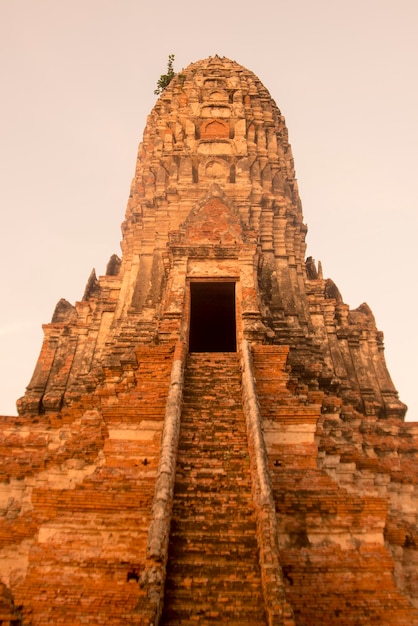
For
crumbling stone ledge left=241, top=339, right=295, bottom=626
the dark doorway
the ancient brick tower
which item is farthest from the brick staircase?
the dark doorway

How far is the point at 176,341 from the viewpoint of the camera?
419 inches

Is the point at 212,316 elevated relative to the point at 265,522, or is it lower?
elevated

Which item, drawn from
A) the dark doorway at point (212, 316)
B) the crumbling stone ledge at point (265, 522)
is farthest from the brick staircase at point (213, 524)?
the dark doorway at point (212, 316)

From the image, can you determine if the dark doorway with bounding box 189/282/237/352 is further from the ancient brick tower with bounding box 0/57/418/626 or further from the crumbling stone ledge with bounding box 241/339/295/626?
the crumbling stone ledge with bounding box 241/339/295/626

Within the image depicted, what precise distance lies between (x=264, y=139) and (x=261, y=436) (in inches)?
582

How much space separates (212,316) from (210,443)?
778 cm

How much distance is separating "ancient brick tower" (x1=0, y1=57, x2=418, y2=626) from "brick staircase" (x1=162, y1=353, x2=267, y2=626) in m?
0.02

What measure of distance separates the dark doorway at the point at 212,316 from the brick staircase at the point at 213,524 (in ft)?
15.4

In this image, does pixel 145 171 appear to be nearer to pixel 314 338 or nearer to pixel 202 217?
pixel 202 217

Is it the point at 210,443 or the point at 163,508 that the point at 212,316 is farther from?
the point at 163,508

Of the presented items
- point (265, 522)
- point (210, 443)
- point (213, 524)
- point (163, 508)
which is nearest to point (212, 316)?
point (210, 443)

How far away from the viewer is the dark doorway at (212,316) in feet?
43.9

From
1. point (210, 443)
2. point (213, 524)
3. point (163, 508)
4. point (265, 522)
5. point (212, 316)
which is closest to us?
point (265, 522)

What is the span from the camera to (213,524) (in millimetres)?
6398
